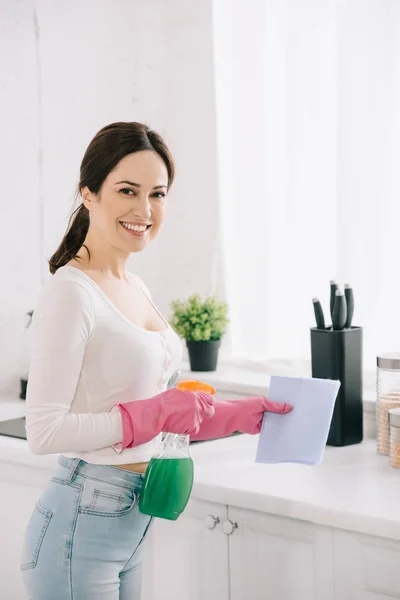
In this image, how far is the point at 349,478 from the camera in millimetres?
1678

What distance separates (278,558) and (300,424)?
0.89 feet

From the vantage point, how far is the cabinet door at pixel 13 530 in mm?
1960

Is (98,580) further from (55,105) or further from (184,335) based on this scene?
(55,105)

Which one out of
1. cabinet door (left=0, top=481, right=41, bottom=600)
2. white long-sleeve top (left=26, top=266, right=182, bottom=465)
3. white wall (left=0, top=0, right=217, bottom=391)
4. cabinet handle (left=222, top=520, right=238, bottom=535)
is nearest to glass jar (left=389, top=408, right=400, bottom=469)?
cabinet handle (left=222, top=520, right=238, bottom=535)

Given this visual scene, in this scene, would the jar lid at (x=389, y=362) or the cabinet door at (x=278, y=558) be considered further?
the jar lid at (x=389, y=362)

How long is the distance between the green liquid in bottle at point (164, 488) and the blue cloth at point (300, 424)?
171 mm

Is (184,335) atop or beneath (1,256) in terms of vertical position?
beneath

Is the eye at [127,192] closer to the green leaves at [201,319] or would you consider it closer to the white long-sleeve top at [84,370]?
the white long-sleeve top at [84,370]

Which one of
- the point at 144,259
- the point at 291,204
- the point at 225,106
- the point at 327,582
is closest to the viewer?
the point at 327,582

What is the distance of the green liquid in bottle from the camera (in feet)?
4.42

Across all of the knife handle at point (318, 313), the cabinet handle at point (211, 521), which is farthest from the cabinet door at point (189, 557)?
the knife handle at point (318, 313)

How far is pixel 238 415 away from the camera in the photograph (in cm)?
151

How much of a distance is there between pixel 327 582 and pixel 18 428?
3.13ft

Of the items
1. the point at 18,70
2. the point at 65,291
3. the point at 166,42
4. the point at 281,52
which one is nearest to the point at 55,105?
the point at 18,70
